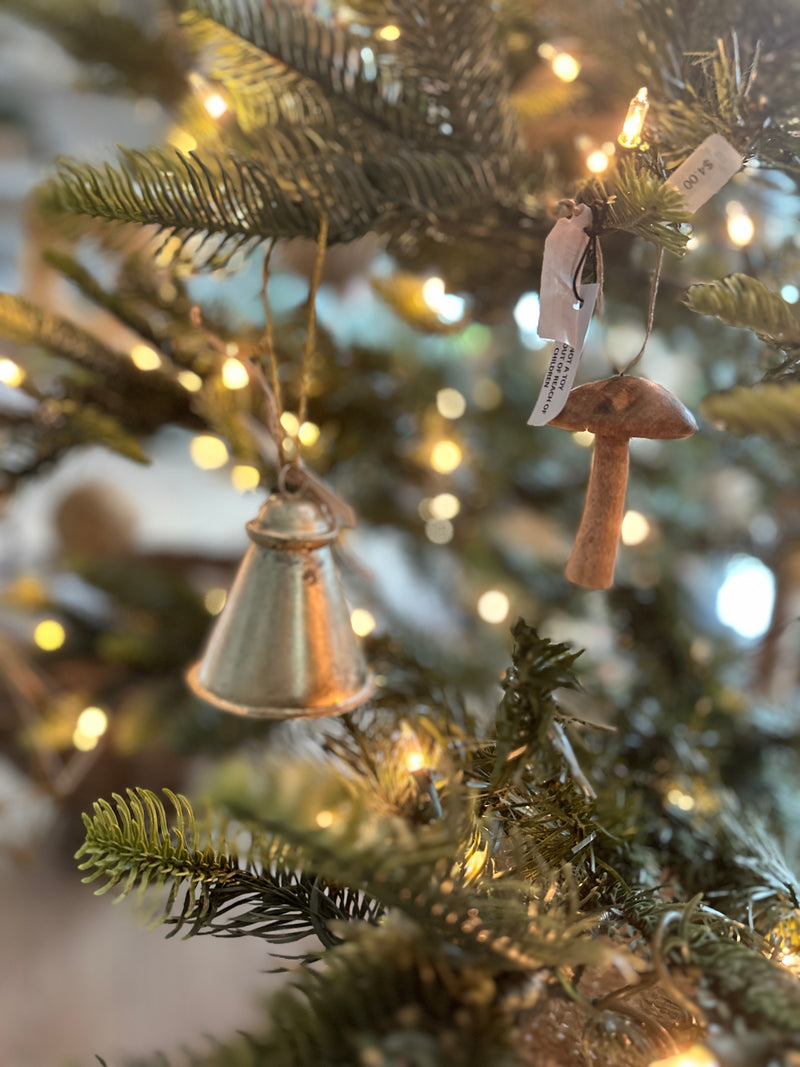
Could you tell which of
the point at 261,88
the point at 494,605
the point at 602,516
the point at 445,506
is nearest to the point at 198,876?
the point at 602,516

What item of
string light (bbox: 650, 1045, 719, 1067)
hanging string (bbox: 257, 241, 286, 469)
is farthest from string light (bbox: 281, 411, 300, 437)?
string light (bbox: 650, 1045, 719, 1067)

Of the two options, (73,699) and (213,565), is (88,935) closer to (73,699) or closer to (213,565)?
(73,699)

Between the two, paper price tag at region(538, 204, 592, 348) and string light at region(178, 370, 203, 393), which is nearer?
paper price tag at region(538, 204, 592, 348)

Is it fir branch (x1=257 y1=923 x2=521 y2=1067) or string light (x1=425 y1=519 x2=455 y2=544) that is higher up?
string light (x1=425 y1=519 x2=455 y2=544)

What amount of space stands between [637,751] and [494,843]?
0.25 metres

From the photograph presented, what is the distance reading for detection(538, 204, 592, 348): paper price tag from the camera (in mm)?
358

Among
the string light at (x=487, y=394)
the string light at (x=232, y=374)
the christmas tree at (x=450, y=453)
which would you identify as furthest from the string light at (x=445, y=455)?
the string light at (x=232, y=374)

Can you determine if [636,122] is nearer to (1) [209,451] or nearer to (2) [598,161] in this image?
(2) [598,161]

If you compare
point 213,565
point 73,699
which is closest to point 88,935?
point 73,699

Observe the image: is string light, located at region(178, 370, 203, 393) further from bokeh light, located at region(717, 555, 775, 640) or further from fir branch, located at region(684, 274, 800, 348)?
bokeh light, located at region(717, 555, 775, 640)

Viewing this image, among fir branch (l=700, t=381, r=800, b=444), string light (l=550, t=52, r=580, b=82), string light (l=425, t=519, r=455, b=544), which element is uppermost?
string light (l=550, t=52, r=580, b=82)

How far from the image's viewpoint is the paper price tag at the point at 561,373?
36cm

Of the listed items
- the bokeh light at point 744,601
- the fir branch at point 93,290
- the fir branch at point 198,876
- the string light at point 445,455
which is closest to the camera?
the fir branch at point 198,876

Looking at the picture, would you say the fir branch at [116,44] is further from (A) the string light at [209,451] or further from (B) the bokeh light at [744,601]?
(B) the bokeh light at [744,601]
